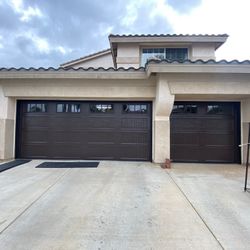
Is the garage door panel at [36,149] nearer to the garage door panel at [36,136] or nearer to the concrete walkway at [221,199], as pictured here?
the garage door panel at [36,136]

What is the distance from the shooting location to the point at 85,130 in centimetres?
851

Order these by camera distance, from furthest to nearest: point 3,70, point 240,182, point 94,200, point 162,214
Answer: point 3,70 < point 240,182 < point 94,200 < point 162,214

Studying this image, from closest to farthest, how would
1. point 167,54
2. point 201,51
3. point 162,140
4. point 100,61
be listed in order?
point 162,140, point 201,51, point 167,54, point 100,61

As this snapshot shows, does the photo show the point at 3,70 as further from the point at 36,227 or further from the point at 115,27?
the point at 115,27

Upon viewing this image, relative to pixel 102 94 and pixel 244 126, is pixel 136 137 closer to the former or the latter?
pixel 102 94

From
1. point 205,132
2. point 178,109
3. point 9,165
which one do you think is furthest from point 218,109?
point 9,165

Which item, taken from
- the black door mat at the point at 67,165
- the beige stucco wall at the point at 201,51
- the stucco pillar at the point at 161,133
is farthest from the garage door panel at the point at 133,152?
the beige stucco wall at the point at 201,51

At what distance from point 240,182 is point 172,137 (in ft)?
10.6

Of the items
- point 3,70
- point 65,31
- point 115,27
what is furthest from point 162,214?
point 65,31

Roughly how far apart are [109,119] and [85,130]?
104cm

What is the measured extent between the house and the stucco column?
34mm

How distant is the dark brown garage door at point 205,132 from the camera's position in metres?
8.30

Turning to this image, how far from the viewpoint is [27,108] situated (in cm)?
866

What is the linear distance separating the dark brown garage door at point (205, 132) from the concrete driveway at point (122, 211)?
217cm
